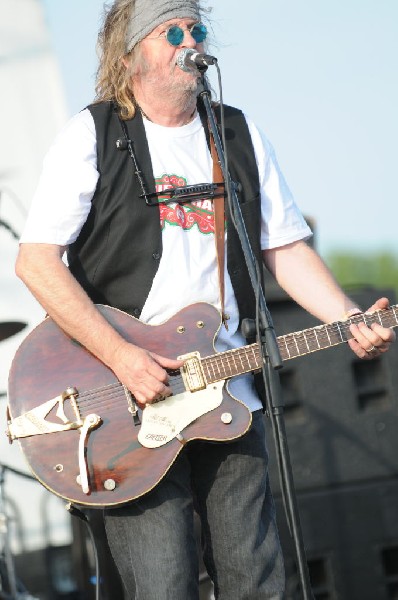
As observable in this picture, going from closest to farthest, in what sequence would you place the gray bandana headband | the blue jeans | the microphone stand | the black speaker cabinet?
the microphone stand → the blue jeans → the gray bandana headband → the black speaker cabinet

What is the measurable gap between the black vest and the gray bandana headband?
268 mm

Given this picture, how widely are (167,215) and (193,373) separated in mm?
491

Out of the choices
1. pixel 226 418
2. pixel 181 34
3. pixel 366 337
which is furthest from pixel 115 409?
pixel 181 34

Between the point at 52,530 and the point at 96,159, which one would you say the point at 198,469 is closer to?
the point at 96,159

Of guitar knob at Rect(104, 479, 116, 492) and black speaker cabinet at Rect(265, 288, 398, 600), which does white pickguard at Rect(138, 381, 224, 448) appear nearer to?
guitar knob at Rect(104, 479, 116, 492)

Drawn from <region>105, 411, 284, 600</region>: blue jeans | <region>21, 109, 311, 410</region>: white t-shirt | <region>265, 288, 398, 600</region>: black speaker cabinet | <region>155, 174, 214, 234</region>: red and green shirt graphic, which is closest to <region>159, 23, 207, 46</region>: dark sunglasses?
<region>21, 109, 311, 410</region>: white t-shirt

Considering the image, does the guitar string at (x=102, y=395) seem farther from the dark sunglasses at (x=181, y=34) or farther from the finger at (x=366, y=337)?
the dark sunglasses at (x=181, y=34)

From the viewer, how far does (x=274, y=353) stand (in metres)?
2.58

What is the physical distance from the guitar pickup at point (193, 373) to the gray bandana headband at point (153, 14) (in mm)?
1033

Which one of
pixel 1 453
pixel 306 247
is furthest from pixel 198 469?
pixel 1 453

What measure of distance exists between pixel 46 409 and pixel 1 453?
2.20 meters

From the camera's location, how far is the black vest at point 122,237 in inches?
118

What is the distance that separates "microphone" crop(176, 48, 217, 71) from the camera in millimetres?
2812

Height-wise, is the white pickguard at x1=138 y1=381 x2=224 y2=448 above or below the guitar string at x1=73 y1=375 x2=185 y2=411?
below
